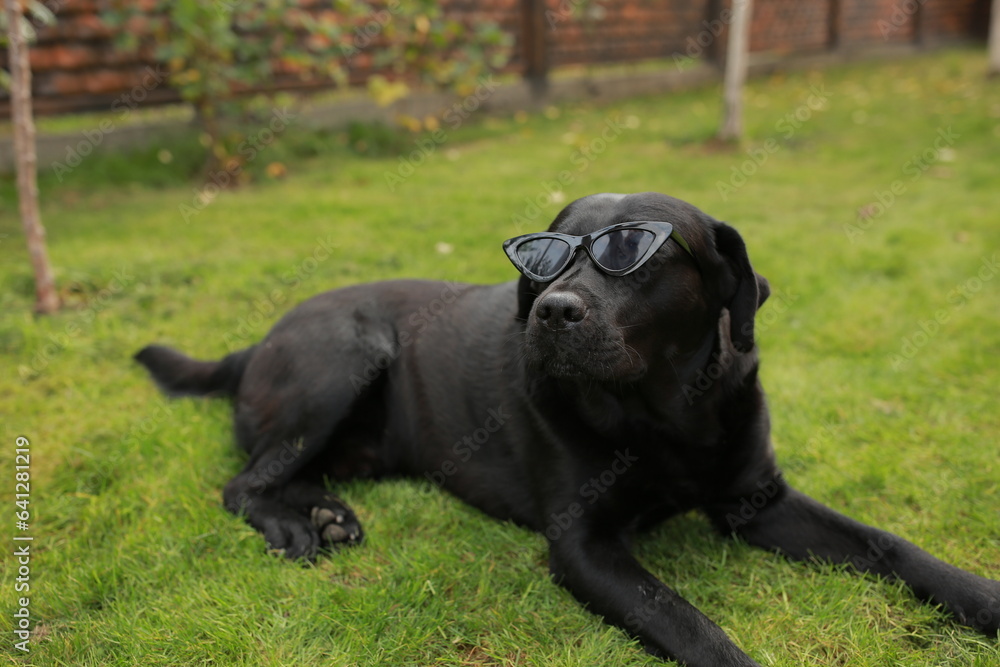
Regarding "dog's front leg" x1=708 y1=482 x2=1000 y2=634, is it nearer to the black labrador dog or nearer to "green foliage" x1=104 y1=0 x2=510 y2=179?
the black labrador dog

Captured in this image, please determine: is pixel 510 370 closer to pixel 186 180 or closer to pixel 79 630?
pixel 79 630

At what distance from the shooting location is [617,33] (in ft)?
34.1

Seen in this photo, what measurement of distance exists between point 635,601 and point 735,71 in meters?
Answer: 6.53

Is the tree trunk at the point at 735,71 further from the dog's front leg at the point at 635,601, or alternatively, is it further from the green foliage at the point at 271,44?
the dog's front leg at the point at 635,601

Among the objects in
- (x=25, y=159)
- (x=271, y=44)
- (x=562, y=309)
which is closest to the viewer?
(x=562, y=309)

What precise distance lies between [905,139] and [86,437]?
772cm

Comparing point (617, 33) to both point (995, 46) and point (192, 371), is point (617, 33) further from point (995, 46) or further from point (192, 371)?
point (192, 371)

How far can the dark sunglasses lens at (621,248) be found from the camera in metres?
2.03

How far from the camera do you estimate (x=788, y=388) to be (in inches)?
130

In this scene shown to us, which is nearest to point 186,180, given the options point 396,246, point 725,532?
point 396,246

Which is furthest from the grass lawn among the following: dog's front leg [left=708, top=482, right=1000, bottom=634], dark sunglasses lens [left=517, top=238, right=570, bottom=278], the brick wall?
dark sunglasses lens [left=517, top=238, right=570, bottom=278]

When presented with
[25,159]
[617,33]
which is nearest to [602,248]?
[25,159]

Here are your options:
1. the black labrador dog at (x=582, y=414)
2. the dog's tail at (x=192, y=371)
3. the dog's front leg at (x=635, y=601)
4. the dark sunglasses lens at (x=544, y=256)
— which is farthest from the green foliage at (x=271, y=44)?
the dog's front leg at (x=635, y=601)

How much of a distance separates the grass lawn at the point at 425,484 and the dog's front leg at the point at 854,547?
0.19 feet
